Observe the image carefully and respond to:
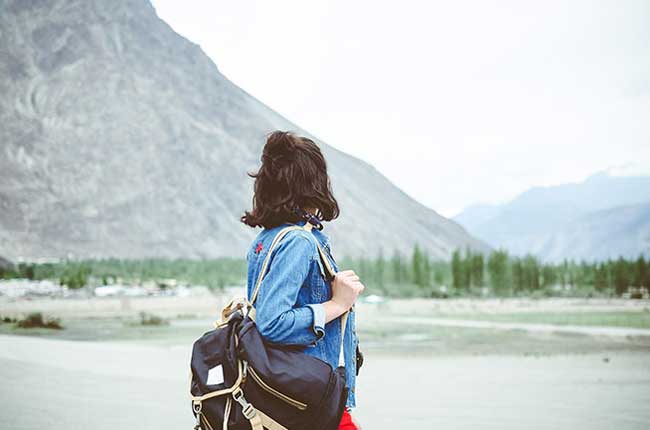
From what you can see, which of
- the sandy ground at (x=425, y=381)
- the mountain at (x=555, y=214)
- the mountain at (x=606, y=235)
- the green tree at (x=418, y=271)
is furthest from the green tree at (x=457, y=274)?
the sandy ground at (x=425, y=381)

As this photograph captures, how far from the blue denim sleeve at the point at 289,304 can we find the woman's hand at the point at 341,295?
28 mm

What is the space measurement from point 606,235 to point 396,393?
4191 cm

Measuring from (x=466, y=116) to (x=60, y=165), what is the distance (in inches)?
1341

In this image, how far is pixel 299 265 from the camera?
172 cm

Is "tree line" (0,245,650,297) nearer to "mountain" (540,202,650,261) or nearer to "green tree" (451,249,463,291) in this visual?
"green tree" (451,249,463,291)

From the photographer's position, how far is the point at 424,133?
182ft

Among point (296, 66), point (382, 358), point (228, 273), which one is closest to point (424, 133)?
point (296, 66)

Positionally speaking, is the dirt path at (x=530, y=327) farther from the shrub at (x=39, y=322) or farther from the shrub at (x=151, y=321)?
the shrub at (x=39, y=322)

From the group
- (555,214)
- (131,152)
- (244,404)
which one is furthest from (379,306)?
(555,214)

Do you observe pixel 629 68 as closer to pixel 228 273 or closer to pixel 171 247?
pixel 228 273

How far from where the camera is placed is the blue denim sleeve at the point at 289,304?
1707 mm

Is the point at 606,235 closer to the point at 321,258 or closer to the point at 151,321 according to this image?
the point at 151,321

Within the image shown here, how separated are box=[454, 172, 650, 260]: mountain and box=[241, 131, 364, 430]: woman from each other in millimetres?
46765

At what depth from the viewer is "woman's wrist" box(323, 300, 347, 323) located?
1.76m
